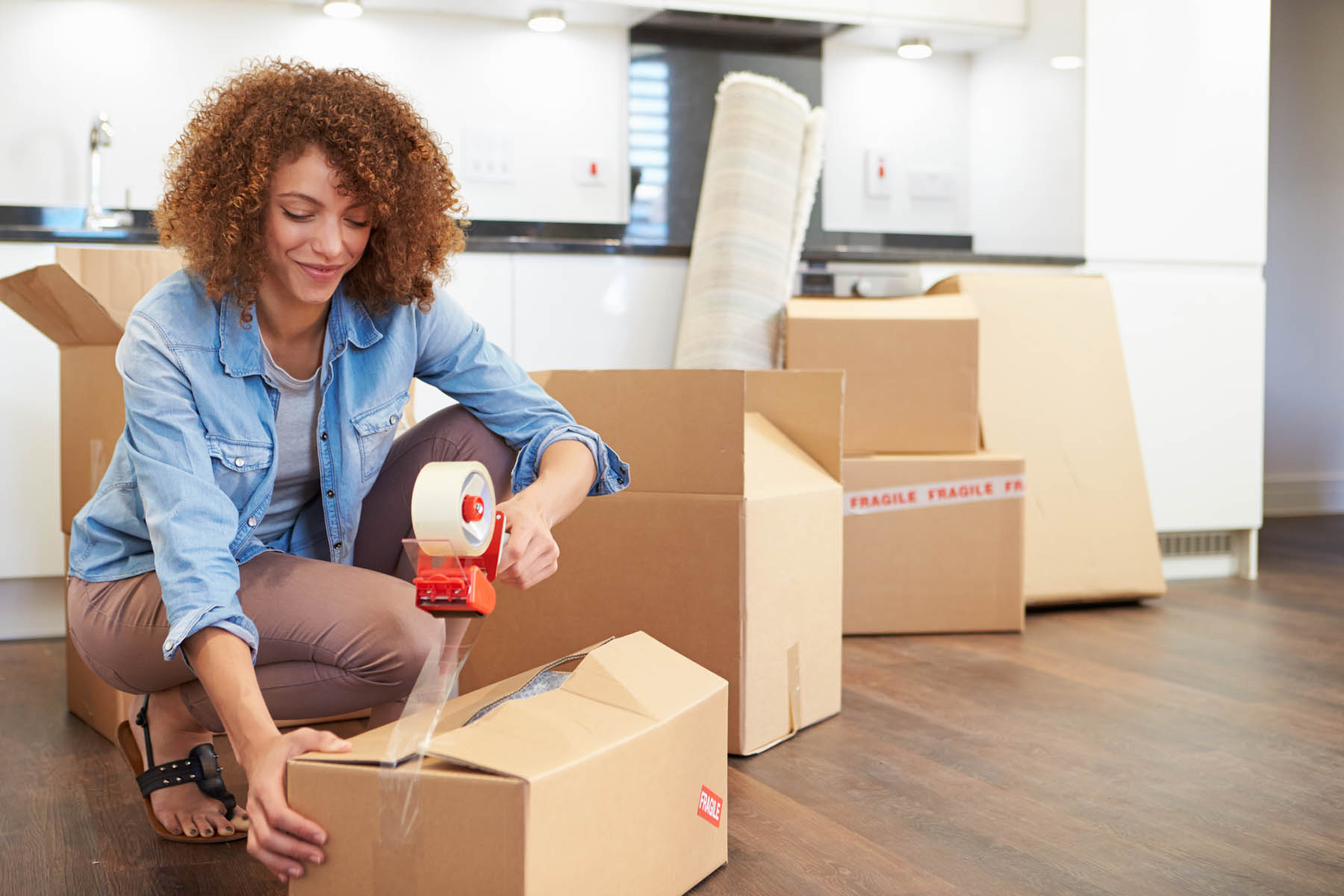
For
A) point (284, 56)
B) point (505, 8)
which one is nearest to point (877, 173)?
point (505, 8)

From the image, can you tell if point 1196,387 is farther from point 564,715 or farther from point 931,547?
point 564,715

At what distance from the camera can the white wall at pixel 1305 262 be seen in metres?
4.55

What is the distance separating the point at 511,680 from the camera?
1.16m

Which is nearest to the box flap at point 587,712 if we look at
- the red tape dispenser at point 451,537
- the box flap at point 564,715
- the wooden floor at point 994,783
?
Answer: the box flap at point 564,715

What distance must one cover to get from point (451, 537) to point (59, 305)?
1.07 m

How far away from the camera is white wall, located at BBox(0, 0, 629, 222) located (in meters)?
2.94

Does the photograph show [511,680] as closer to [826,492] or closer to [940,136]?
[826,492]

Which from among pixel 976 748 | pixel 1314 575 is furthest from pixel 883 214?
pixel 976 748

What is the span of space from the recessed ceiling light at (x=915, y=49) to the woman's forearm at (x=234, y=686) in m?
3.17

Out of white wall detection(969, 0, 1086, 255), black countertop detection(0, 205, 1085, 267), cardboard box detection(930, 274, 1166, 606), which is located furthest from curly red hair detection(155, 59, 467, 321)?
white wall detection(969, 0, 1086, 255)

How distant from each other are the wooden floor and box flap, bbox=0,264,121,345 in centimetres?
57

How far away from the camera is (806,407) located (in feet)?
6.10

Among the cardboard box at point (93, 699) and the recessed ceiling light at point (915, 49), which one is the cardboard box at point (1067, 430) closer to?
the recessed ceiling light at point (915, 49)

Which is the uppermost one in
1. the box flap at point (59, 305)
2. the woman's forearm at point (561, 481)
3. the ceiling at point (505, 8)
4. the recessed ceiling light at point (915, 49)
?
the recessed ceiling light at point (915, 49)
